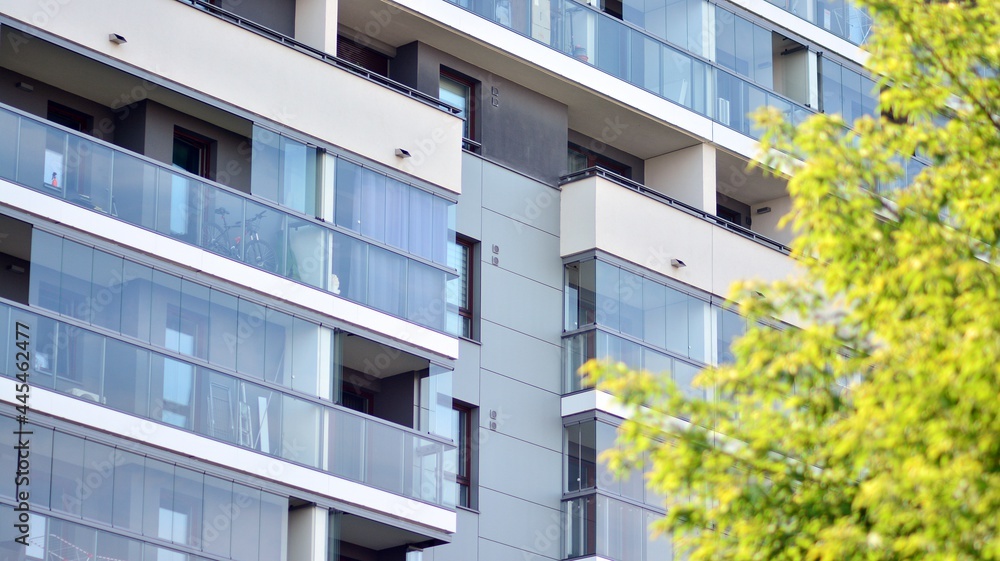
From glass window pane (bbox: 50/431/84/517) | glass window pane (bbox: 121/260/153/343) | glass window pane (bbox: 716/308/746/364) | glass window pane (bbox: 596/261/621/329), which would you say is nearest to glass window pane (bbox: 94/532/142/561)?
glass window pane (bbox: 50/431/84/517)

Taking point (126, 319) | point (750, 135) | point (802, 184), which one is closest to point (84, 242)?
point (126, 319)

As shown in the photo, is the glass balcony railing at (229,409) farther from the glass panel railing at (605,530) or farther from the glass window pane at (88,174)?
the glass panel railing at (605,530)

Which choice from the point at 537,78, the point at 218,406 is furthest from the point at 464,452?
the point at 537,78

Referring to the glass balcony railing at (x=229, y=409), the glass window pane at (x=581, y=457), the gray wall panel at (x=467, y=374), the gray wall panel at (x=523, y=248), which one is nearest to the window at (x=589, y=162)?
the gray wall panel at (x=523, y=248)

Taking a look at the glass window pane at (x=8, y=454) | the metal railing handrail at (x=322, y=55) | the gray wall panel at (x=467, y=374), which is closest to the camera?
the glass window pane at (x=8, y=454)

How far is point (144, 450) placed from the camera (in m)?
26.5

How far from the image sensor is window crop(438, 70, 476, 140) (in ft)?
114

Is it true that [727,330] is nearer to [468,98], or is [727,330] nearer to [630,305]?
[630,305]

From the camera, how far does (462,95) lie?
3491cm

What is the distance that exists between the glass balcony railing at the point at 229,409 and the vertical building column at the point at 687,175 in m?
8.66

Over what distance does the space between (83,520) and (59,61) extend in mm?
6182

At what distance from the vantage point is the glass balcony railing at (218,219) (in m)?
26.4

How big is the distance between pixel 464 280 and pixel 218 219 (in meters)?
5.99

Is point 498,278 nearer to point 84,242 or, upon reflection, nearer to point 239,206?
point 239,206
